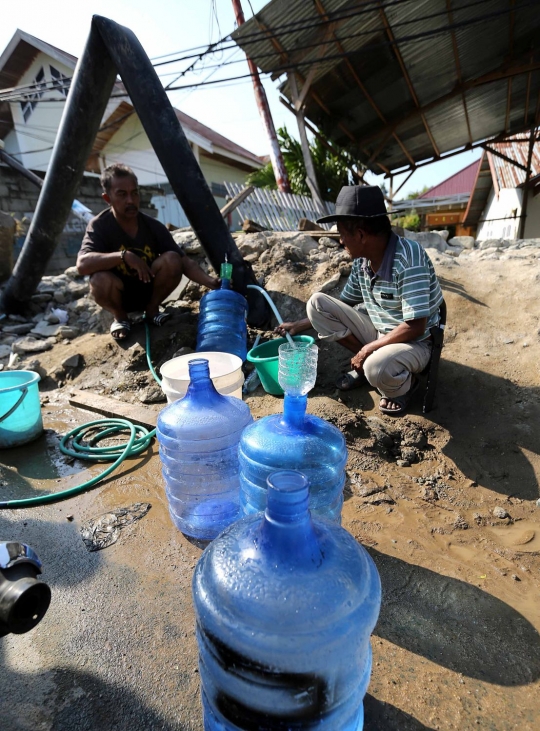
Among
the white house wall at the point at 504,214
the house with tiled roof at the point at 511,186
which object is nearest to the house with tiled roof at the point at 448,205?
the house with tiled roof at the point at 511,186

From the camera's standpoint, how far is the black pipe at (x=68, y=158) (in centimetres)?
441

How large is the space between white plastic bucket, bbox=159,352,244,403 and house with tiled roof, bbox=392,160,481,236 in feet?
59.0

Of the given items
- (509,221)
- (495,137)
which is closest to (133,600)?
(495,137)

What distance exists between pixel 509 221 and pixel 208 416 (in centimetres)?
1612

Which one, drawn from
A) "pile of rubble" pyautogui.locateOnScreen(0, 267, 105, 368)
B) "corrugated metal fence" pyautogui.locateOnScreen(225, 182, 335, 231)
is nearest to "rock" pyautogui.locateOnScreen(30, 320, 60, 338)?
"pile of rubble" pyautogui.locateOnScreen(0, 267, 105, 368)

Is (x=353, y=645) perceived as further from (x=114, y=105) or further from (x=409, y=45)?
(x=114, y=105)

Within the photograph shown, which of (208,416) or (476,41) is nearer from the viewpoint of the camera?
(208,416)

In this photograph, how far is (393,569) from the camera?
71.4 inches

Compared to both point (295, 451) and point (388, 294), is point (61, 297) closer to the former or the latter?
point (388, 294)

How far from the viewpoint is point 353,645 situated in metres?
0.96

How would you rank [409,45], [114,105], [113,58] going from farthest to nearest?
[114,105] < [409,45] < [113,58]

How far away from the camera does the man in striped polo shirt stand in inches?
106

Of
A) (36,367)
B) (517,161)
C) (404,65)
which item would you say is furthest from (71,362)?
(517,161)

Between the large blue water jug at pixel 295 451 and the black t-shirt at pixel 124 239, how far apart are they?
11.8ft
